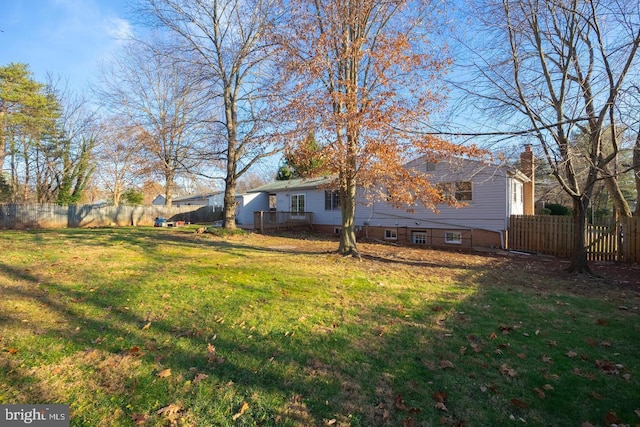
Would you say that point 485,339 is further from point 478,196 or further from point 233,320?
point 478,196

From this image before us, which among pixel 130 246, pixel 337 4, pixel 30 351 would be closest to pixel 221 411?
pixel 30 351

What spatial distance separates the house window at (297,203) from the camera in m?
23.1

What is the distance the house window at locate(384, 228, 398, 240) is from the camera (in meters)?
17.9

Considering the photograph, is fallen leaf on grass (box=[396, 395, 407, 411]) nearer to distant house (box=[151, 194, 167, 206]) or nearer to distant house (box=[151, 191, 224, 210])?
distant house (box=[151, 191, 224, 210])

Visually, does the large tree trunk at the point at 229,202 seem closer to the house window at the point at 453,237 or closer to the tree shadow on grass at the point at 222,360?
the house window at the point at 453,237

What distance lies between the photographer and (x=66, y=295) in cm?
518

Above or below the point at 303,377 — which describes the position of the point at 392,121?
above

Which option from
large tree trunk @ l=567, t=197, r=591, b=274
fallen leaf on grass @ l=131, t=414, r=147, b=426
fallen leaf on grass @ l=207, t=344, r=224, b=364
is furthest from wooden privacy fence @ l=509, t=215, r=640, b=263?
fallen leaf on grass @ l=131, t=414, r=147, b=426

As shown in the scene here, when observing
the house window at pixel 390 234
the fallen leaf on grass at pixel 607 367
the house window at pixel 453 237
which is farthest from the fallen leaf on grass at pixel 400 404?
the house window at pixel 390 234

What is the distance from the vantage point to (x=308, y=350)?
3723 mm

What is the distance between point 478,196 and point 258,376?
47.6 ft

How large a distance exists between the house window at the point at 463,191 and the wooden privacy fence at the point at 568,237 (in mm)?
2161

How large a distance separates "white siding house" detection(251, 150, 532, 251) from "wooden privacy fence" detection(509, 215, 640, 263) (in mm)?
734

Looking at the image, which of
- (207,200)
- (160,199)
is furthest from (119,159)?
(160,199)
